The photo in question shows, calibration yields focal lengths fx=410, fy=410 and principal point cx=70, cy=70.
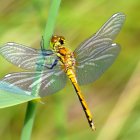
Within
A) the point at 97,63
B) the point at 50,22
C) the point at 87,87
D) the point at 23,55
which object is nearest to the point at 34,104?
the point at 50,22

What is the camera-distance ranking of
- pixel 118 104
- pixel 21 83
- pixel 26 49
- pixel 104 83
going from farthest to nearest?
pixel 104 83 < pixel 118 104 < pixel 26 49 < pixel 21 83

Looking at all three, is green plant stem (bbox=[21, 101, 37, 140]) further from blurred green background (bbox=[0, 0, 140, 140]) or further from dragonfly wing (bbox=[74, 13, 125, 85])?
blurred green background (bbox=[0, 0, 140, 140])

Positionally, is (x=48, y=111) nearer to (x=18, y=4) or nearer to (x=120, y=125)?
(x=120, y=125)

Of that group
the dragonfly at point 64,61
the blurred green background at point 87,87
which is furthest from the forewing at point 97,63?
the blurred green background at point 87,87

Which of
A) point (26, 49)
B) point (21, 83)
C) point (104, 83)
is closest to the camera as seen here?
point (21, 83)

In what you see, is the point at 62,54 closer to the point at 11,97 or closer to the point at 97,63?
the point at 97,63

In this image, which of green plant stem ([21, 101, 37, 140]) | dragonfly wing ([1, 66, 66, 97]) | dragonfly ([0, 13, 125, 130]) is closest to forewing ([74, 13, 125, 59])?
dragonfly ([0, 13, 125, 130])

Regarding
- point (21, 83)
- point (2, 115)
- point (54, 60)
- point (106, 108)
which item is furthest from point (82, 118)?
point (21, 83)
